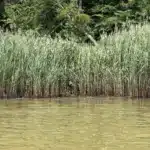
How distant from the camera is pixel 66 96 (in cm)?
1476

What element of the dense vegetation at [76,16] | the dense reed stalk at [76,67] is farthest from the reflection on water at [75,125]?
the dense vegetation at [76,16]

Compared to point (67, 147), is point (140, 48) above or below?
above

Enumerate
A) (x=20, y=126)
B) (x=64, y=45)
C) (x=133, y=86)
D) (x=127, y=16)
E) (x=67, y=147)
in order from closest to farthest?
(x=67, y=147), (x=20, y=126), (x=133, y=86), (x=64, y=45), (x=127, y=16)

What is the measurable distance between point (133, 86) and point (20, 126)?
631cm

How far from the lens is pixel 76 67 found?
15.1m

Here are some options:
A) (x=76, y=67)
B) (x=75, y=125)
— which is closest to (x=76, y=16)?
(x=76, y=67)

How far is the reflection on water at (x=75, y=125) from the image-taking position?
6.91 m

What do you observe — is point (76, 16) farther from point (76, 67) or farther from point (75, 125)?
point (75, 125)

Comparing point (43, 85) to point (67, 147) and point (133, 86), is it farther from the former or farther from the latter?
point (67, 147)

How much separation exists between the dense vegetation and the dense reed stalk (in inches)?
300

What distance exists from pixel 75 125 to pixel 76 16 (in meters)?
15.0

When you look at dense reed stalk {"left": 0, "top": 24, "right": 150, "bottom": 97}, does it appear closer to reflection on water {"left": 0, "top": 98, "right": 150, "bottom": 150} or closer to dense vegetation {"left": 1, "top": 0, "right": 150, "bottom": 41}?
reflection on water {"left": 0, "top": 98, "right": 150, "bottom": 150}

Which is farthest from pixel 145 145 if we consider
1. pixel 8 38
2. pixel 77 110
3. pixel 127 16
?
pixel 127 16

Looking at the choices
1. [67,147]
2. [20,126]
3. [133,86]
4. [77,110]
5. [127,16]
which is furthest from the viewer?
[127,16]
